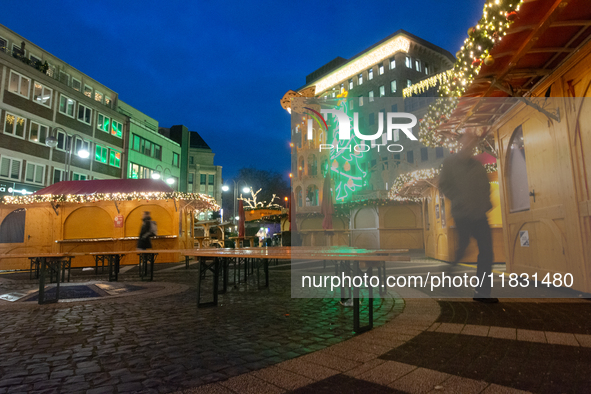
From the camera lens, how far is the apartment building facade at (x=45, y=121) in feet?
71.4

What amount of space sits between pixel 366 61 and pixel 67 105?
39161 millimetres

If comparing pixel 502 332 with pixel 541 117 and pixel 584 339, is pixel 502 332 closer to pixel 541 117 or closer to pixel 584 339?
pixel 584 339

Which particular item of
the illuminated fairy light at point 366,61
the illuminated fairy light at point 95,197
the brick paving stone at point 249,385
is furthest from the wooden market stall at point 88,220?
the illuminated fairy light at point 366,61

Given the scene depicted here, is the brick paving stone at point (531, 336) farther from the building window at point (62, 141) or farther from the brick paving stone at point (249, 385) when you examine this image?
the building window at point (62, 141)

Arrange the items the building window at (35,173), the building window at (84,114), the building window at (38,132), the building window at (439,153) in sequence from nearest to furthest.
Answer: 1. the building window at (35,173)
2. the building window at (38,132)
3. the building window at (84,114)
4. the building window at (439,153)

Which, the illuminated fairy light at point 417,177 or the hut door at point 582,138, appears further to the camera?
the illuminated fairy light at point 417,177

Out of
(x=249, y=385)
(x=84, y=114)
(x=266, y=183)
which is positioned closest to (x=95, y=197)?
(x=84, y=114)

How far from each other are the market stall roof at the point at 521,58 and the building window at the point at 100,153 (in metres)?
30.5

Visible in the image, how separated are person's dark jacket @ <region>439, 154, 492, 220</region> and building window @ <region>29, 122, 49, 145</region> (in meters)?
28.5

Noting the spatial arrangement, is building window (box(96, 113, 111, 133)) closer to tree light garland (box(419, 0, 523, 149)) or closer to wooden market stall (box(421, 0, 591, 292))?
tree light garland (box(419, 0, 523, 149))

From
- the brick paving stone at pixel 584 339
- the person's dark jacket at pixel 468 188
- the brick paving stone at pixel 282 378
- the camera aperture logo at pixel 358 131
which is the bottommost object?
the brick paving stone at pixel 282 378

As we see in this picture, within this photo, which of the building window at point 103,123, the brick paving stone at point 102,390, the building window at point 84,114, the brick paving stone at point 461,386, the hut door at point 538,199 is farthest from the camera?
the building window at point 103,123

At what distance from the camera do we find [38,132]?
79.2 feet

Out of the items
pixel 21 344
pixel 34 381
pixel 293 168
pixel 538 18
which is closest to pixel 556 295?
pixel 538 18
